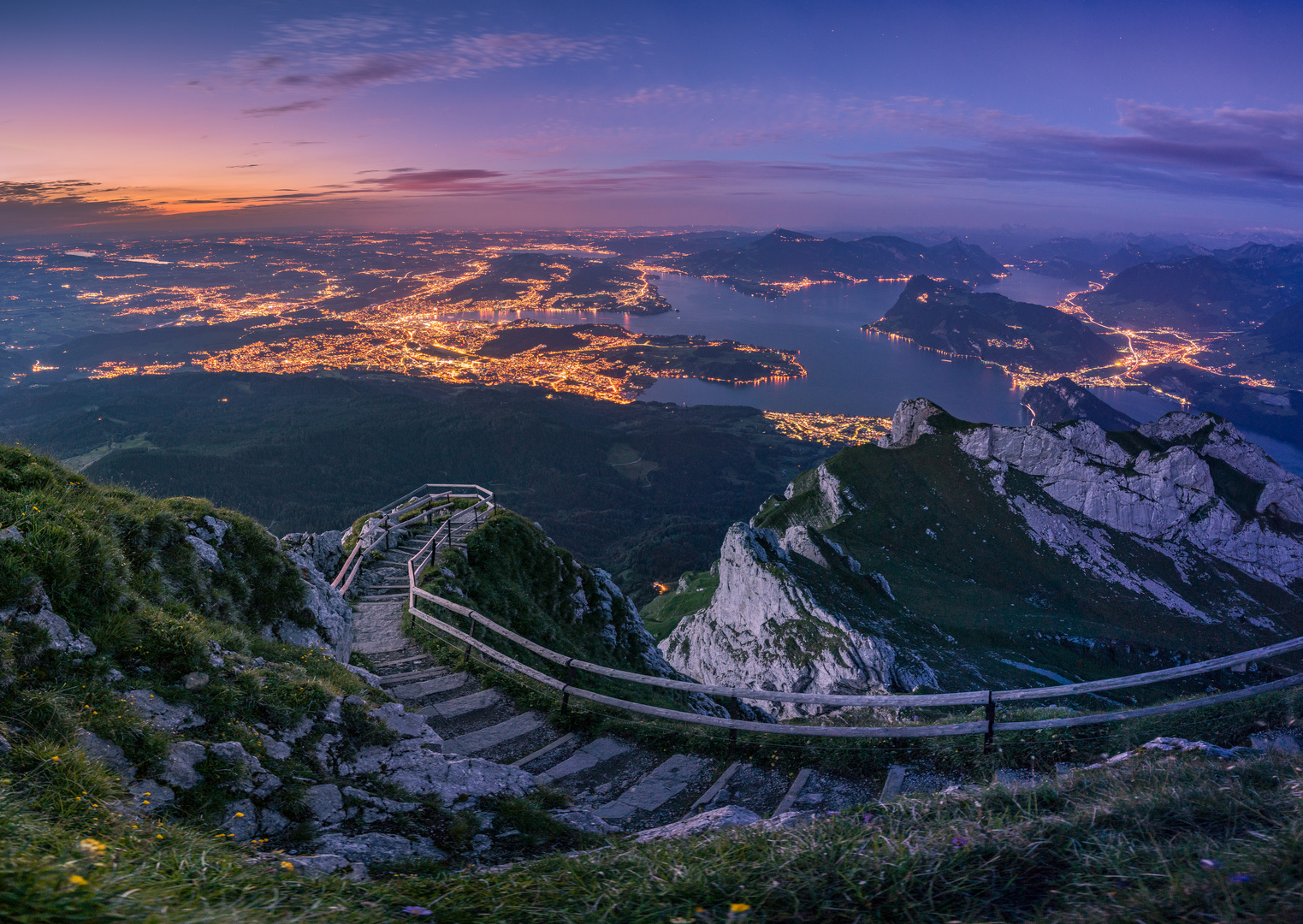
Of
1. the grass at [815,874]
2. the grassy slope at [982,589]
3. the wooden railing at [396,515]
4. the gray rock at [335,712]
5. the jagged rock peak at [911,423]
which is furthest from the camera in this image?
the jagged rock peak at [911,423]

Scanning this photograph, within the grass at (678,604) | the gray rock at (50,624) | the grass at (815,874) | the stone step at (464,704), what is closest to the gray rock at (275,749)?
the gray rock at (50,624)

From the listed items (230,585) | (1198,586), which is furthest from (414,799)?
(1198,586)

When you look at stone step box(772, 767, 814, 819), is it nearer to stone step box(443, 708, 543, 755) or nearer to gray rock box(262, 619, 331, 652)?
stone step box(443, 708, 543, 755)

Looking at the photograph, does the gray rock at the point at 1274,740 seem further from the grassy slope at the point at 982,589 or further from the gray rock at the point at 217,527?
the grassy slope at the point at 982,589

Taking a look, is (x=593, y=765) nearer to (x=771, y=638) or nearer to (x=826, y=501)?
(x=771, y=638)

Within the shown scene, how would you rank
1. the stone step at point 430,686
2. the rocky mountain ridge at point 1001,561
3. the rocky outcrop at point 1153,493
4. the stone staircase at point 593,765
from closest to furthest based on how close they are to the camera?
the stone staircase at point 593,765 → the stone step at point 430,686 → the rocky mountain ridge at point 1001,561 → the rocky outcrop at point 1153,493

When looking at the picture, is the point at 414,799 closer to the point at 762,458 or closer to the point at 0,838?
the point at 0,838

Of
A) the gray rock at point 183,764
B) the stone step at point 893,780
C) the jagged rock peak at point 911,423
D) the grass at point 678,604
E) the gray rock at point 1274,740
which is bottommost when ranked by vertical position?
the grass at point 678,604
